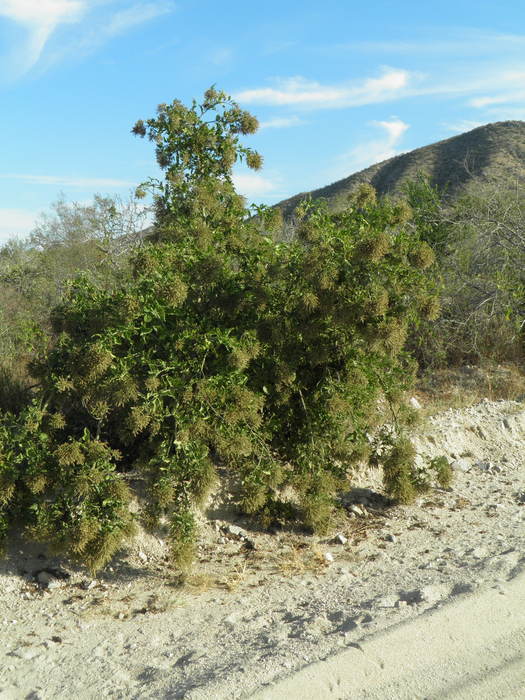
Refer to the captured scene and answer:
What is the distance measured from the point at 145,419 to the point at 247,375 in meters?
0.92

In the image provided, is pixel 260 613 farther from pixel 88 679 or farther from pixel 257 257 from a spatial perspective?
pixel 257 257

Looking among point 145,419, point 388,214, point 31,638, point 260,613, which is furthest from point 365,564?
point 388,214

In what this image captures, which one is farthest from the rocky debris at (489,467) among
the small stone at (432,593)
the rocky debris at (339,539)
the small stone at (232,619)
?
the small stone at (232,619)

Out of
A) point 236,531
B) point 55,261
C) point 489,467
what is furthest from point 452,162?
point 236,531

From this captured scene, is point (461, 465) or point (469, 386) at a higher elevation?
point (469, 386)

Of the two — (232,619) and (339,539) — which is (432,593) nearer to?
(232,619)

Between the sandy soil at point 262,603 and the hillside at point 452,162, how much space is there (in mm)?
24481

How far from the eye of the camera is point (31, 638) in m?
4.25

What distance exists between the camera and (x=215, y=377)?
4836 mm

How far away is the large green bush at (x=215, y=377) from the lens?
477cm

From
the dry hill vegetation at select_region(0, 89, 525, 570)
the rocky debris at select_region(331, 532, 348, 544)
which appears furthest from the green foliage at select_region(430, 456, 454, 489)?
the rocky debris at select_region(331, 532, 348, 544)

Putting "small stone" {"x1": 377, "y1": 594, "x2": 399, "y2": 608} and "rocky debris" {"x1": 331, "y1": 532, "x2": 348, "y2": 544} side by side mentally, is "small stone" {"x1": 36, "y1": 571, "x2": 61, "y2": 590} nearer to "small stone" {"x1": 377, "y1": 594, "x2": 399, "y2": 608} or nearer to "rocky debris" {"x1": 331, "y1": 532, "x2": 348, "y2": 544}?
"rocky debris" {"x1": 331, "y1": 532, "x2": 348, "y2": 544}

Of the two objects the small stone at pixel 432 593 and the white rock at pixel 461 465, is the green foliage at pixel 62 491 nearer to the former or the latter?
the small stone at pixel 432 593

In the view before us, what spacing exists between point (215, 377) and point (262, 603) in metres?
1.64
